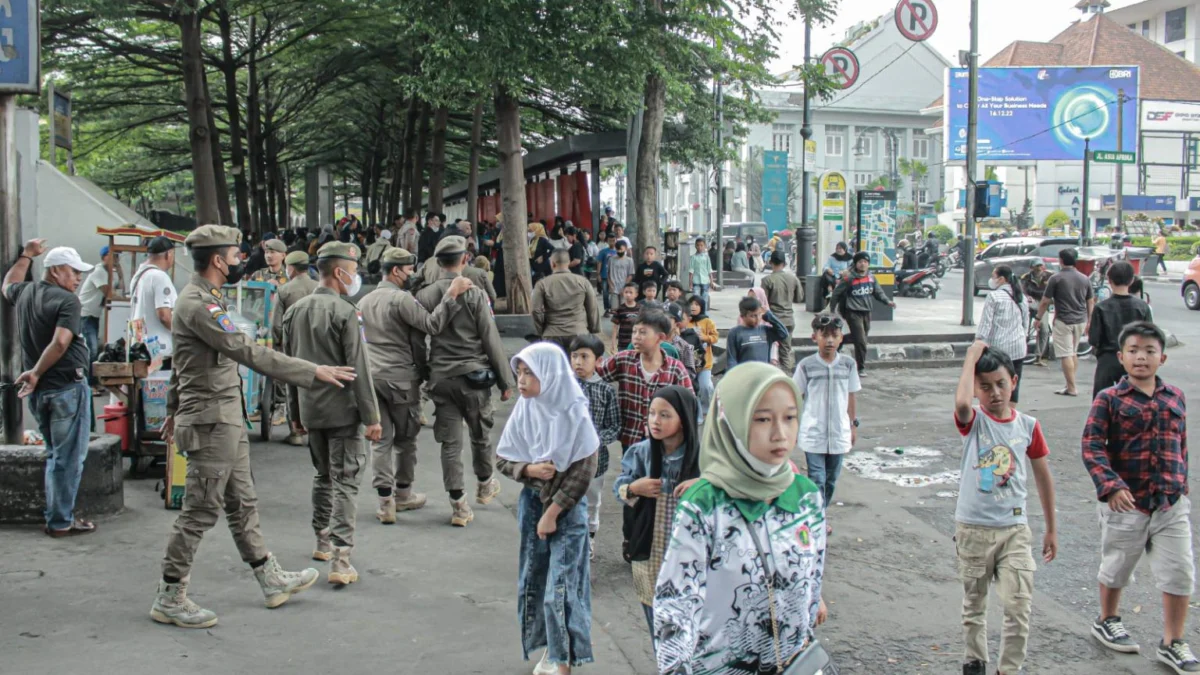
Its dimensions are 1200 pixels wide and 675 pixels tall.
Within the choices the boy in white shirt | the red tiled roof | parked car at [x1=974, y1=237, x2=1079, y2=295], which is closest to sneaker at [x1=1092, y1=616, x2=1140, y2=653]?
the boy in white shirt

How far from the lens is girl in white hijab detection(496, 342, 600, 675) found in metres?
4.75

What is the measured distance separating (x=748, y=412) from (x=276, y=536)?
16.6 feet

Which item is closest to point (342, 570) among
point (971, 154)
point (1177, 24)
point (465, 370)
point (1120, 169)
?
point (465, 370)

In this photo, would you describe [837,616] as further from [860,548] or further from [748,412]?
[748,412]

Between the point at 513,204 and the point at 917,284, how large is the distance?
47.2ft

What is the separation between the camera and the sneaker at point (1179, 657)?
502 cm

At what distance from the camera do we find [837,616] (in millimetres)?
5840

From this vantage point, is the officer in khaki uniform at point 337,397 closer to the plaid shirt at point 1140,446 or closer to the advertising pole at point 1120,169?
the plaid shirt at point 1140,446

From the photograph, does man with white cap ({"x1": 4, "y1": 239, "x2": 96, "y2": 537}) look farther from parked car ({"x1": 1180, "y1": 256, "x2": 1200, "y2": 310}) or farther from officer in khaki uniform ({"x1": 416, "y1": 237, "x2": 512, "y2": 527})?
parked car ({"x1": 1180, "y1": 256, "x2": 1200, "y2": 310})

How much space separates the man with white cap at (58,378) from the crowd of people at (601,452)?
0.05 feet

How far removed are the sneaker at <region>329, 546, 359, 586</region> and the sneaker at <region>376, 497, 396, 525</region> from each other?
1.28m

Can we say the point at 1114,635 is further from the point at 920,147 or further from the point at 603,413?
the point at 920,147

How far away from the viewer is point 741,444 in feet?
9.32

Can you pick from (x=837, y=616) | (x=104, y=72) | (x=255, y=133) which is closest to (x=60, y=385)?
(x=837, y=616)
